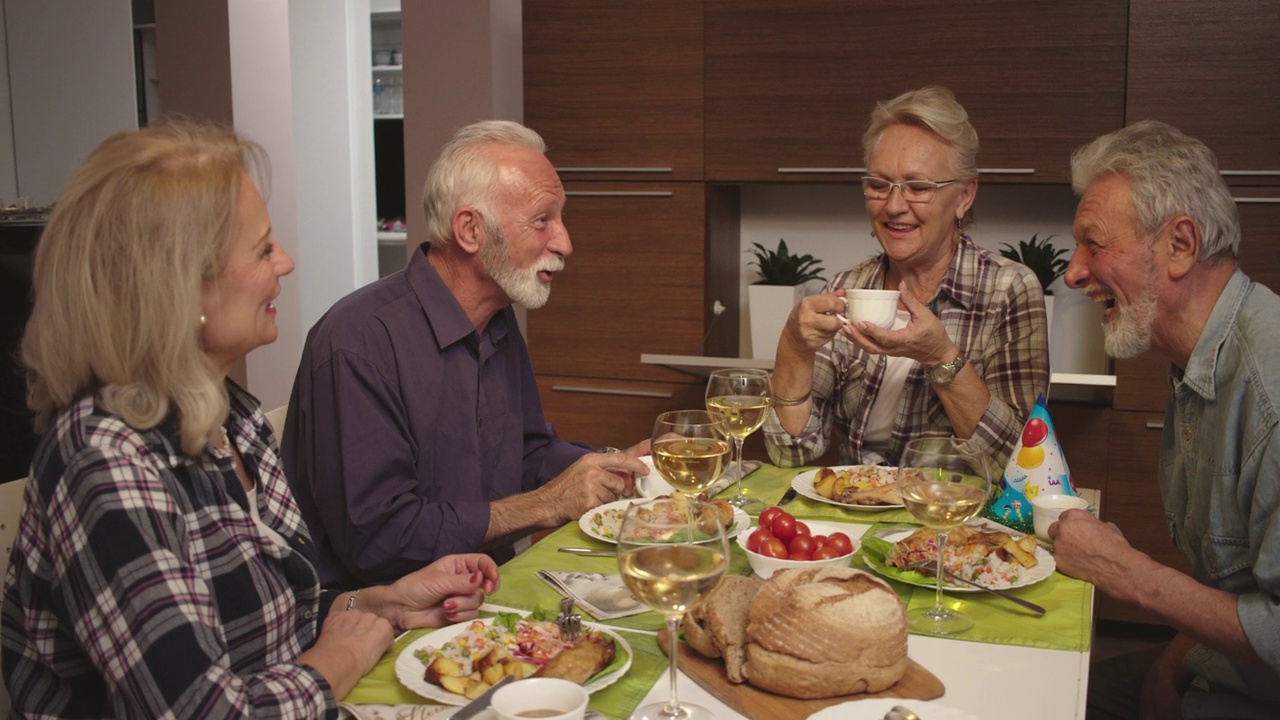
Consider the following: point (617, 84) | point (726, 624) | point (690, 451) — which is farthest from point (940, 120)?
point (617, 84)

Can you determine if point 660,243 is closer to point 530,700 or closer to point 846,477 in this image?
Result: point 846,477

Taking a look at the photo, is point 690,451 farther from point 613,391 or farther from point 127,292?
point 613,391

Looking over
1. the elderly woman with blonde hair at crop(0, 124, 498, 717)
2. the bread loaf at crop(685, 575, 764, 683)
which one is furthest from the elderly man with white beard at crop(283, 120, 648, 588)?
the bread loaf at crop(685, 575, 764, 683)

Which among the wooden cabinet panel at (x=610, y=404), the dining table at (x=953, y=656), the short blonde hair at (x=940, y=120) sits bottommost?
the wooden cabinet panel at (x=610, y=404)

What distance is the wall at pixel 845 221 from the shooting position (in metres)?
3.71

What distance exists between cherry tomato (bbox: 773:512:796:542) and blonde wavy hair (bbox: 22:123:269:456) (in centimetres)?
75

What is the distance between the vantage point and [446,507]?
6.17 feet

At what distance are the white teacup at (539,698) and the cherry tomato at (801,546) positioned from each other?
1.67 ft

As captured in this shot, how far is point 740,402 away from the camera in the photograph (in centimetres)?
195

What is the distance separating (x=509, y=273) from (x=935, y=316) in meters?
0.91

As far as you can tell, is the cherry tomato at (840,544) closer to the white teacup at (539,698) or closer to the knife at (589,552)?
the knife at (589,552)

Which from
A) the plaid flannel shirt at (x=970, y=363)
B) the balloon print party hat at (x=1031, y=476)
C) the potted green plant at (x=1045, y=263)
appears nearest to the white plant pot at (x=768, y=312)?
the potted green plant at (x=1045, y=263)

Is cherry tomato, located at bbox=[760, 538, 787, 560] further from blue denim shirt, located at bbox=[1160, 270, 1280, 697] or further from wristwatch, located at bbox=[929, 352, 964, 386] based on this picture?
wristwatch, located at bbox=[929, 352, 964, 386]

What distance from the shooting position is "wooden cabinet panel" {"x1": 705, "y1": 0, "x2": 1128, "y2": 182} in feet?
10.8
